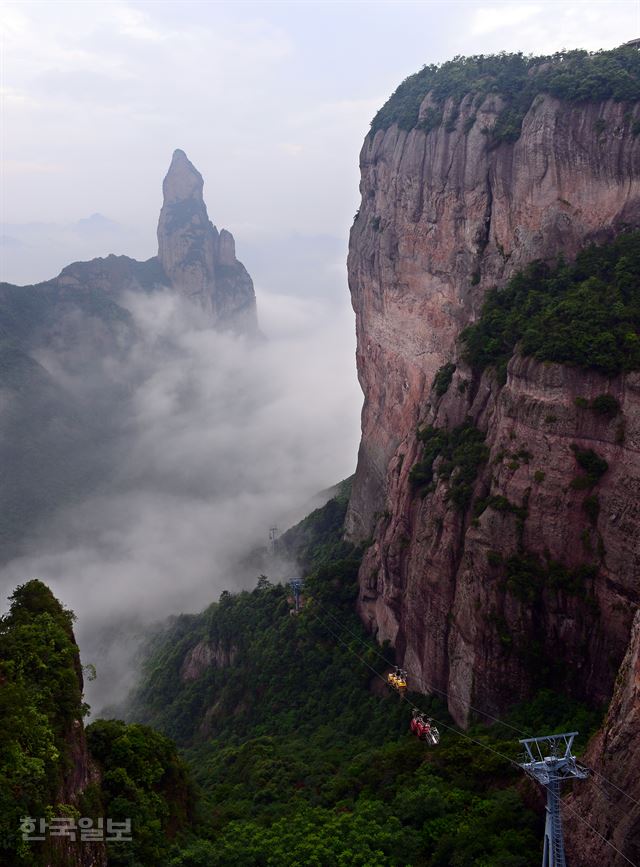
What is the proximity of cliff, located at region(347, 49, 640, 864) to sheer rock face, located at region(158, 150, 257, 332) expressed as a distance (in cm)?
11699

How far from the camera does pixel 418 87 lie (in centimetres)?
6031

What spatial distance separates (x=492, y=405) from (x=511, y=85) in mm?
25450

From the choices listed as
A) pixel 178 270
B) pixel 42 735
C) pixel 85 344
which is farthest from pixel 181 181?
pixel 42 735

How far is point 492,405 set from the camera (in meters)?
39.0

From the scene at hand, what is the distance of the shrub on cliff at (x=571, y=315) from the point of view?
106 feet

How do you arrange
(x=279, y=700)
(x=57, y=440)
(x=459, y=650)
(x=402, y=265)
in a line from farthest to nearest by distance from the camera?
1. (x=57, y=440)
2. (x=402, y=265)
3. (x=279, y=700)
4. (x=459, y=650)

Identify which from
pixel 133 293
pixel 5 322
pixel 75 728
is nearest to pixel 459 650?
pixel 75 728

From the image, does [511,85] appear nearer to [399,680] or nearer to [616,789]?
[399,680]

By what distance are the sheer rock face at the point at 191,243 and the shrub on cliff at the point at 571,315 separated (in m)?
142

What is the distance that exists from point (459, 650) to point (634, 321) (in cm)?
1777

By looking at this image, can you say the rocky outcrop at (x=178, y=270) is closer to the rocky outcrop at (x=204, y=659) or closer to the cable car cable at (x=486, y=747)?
the rocky outcrop at (x=204, y=659)

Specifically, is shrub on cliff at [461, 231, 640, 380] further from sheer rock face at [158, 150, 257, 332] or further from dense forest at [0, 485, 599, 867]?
sheer rock face at [158, 150, 257, 332]

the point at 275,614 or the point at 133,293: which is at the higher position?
the point at 133,293

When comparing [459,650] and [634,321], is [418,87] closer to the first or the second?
[634,321]
